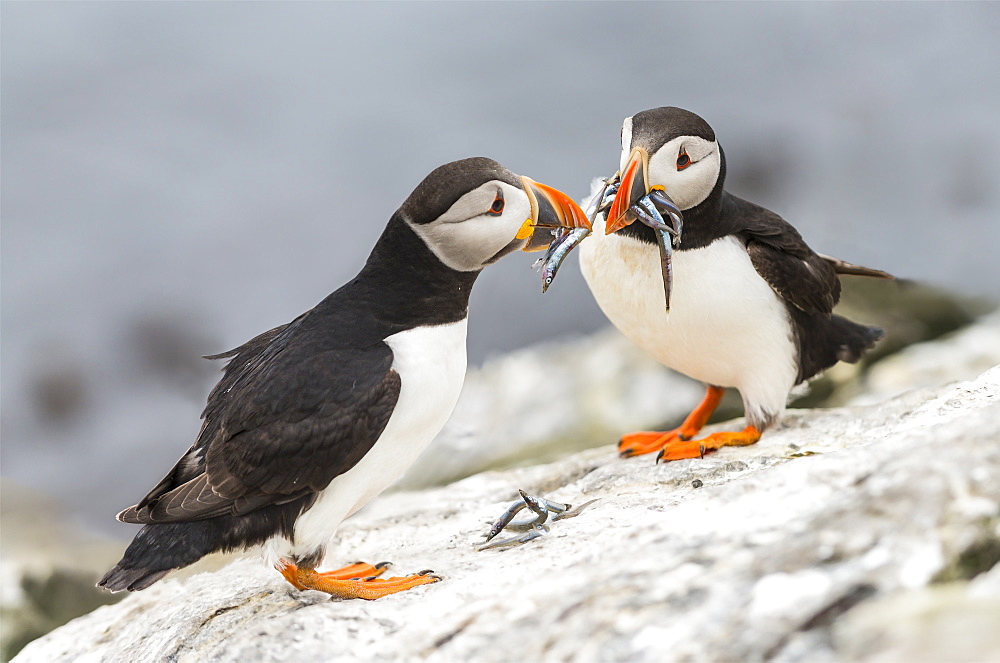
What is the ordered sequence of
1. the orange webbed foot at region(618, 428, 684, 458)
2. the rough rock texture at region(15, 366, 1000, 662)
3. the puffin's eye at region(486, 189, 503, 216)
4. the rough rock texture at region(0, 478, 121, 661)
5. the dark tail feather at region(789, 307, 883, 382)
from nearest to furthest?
1. the rough rock texture at region(15, 366, 1000, 662)
2. the puffin's eye at region(486, 189, 503, 216)
3. the dark tail feather at region(789, 307, 883, 382)
4. the orange webbed foot at region(618, 428, 684, 458)
5. the rough rock texture at region(0, 478, 121, 661)

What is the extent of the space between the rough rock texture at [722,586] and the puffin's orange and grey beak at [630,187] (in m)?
1.21

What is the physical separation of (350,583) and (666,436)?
2.37 metres

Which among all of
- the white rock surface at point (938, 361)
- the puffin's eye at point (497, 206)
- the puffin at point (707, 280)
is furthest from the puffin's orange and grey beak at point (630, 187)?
the white rock surface at point (938, 361)

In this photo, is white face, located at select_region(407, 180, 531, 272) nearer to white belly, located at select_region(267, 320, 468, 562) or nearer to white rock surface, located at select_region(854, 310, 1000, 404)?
white belly, located at select_region(267, 320, 468, 562)

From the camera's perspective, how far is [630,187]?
4.14 meters

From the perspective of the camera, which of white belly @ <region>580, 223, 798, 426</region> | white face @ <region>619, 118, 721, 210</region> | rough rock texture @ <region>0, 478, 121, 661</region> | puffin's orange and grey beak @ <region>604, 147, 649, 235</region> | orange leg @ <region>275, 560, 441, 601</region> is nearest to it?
orange leg @ <region>275, 560, 441, 601</region>

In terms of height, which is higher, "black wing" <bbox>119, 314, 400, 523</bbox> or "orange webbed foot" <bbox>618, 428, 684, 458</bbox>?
"black wing" <bbox>119, 314, 400, 523</bbox>

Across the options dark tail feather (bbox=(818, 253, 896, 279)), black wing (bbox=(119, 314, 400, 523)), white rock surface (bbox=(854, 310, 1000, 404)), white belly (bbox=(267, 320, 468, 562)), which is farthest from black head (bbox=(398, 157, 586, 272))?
white rock surface (bbox=(854, 310, 1000, 404))

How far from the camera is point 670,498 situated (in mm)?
3893

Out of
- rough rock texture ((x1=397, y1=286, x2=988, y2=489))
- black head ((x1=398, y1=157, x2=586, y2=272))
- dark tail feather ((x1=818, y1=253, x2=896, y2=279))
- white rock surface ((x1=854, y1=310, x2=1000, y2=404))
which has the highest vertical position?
black head ((x1=398, y1=157, x2=586, y2=272))

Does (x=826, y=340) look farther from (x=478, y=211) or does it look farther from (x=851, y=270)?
(x=478, y=211)

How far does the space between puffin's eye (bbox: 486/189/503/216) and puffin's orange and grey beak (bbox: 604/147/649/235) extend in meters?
0.73

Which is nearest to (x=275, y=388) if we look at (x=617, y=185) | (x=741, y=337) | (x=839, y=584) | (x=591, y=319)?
(x=617, y=185)

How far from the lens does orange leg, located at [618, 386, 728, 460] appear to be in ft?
17.0
